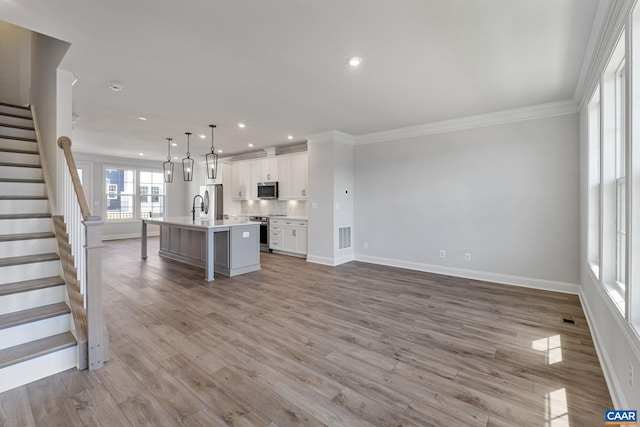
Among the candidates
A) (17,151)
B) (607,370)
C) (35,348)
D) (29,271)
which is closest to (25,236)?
(29,271)

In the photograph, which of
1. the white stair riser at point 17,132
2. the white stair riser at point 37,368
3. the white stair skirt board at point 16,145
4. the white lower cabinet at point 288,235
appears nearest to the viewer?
the white stair riser at point 37,368

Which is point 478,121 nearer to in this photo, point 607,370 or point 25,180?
point 607,370

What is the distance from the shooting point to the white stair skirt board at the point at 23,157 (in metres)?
3.30

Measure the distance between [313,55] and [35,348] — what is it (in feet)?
10.8

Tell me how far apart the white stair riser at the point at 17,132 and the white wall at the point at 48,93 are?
26cm

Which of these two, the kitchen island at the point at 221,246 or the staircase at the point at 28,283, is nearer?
the staircase at the point at 28,283

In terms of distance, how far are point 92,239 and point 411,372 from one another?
8.71ft

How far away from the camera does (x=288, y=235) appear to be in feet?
22.4

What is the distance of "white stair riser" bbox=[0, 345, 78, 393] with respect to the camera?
1962 millimetres

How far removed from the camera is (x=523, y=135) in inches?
171

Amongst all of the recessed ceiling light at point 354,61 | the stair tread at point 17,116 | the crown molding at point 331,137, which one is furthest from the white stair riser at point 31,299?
the crown molding at point 331,137

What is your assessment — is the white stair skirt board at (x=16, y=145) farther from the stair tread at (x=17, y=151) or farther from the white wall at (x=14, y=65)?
the white wall at (x=14, y=65)

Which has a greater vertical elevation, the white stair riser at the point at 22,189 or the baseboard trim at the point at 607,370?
the white stair riser at the point at 22,189

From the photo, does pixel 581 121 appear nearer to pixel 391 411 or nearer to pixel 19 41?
pixel 391 411
